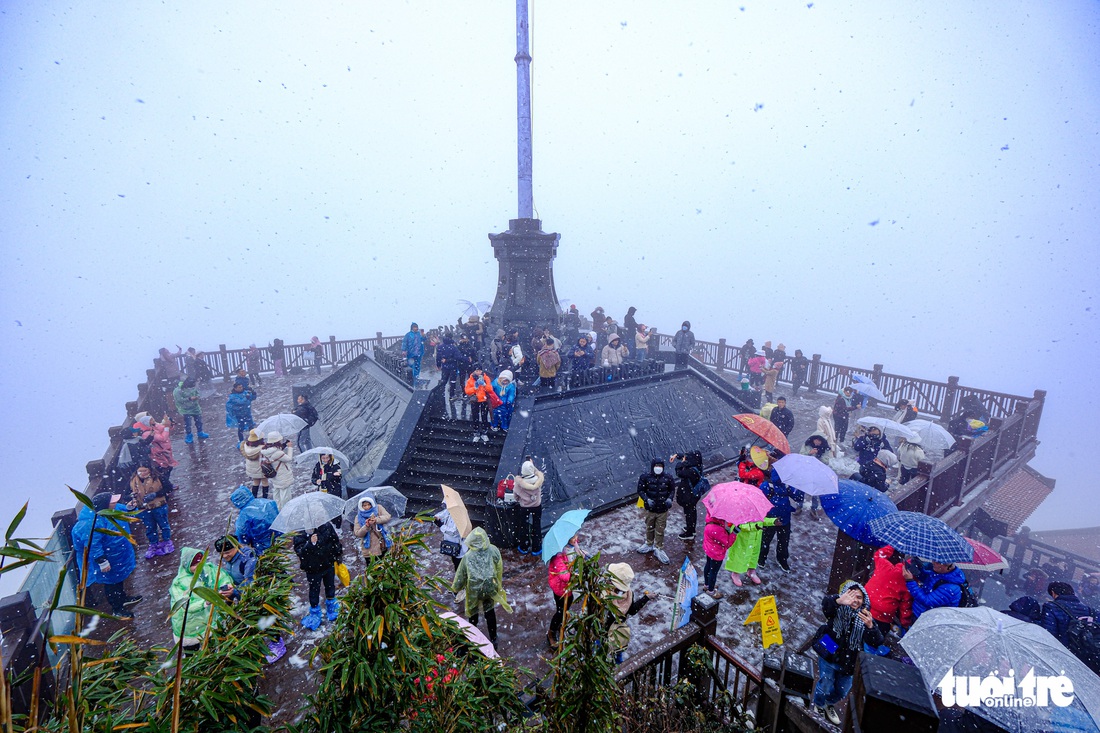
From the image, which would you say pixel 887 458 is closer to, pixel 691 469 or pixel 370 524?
pixel 691 469

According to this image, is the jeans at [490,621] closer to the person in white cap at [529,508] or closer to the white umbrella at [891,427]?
the person in white cap at [529,508]

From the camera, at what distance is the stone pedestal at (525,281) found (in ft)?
54.2

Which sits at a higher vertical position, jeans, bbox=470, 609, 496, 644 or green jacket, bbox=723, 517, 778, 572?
green jacket, bbox=723, 517, 778, 572

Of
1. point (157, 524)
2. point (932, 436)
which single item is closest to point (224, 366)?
point (157, 524)

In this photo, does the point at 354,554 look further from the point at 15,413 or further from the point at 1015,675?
the point at 15,413

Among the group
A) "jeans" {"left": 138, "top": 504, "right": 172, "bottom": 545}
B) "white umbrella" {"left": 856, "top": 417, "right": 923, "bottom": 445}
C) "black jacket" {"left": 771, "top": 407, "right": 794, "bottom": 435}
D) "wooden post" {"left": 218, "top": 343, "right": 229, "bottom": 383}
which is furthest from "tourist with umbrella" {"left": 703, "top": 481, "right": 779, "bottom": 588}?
"wooden post" {"left": 218, "top": 343, "right": 229, "bottom": 383}

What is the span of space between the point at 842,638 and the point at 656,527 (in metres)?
3.84

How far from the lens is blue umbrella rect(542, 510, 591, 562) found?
5582 mm

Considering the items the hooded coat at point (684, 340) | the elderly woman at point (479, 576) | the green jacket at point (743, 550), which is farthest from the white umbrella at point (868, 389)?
the elderly woman at point (479, 576)

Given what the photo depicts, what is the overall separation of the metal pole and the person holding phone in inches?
589

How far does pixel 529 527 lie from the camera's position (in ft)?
27.7

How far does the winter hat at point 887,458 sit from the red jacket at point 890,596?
14.7ft

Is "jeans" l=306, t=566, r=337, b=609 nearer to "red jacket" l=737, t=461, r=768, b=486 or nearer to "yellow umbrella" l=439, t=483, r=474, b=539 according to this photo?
"yellow umbrella" l=439, t=483, r=474, b=539

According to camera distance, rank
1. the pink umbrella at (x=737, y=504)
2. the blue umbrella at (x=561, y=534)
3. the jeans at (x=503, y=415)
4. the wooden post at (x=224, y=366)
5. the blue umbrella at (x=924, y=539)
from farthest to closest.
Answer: the wooden post at (x=224, y=366) < the jeans at (x=503, y=415) < the pink umbrella at (x=737, y=504) < the blue umbrella at (x=561, y=534) < the blue umbrella at (x=924, y=539)
